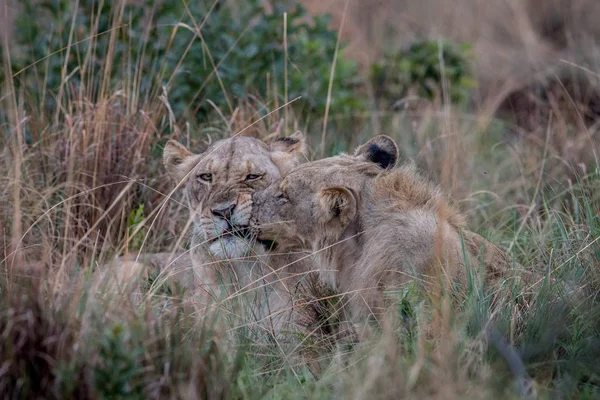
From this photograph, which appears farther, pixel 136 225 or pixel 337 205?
pixel 136 225

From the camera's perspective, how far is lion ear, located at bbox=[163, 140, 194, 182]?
6.01 m

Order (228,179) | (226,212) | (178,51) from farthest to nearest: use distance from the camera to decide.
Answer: (178,51) → (228,179) → (226,212)

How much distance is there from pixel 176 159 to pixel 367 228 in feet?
5.81

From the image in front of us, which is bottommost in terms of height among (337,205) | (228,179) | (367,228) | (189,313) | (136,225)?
(136,225)

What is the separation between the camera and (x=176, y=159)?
6070mm

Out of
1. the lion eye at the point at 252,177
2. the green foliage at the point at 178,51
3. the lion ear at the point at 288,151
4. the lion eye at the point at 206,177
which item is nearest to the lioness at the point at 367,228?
the lion eye at the point at 252,177

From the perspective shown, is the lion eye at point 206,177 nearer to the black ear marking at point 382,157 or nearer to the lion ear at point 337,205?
the black ear marking at point 382,157

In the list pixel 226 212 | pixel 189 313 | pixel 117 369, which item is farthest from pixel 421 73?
pixel 117 369

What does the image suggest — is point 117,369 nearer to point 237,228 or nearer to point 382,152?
point 237,228

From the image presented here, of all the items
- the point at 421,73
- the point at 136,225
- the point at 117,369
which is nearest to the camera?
the point at 117,369

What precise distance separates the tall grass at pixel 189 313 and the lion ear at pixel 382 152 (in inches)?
31.1

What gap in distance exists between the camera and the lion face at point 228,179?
518cm

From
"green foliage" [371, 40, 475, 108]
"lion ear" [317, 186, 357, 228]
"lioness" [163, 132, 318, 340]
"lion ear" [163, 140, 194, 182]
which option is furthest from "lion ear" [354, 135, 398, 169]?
"green foliage" [371, 40, 475, 108]

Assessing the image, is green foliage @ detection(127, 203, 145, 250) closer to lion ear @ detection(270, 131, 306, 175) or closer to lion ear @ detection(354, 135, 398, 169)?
lion ear @ detection(270, 131, 306, 175)
